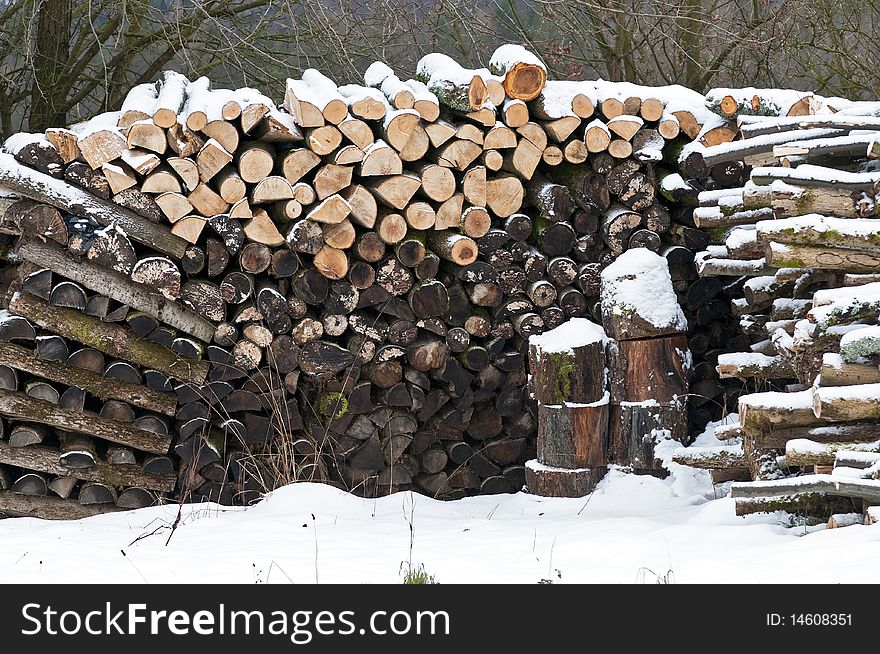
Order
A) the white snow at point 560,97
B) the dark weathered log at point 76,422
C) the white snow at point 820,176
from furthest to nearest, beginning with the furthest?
1. the white snow at point 560,97
2. the dark weathered log at point 76,422
3. the white snow at point 820,176

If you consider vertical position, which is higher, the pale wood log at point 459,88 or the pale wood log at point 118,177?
the pale wood log at point 459,88

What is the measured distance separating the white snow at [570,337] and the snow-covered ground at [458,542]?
27.6 inches

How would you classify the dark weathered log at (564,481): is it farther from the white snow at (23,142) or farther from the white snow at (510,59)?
the white snow at (23,142)

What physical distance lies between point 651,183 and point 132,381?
3.17m

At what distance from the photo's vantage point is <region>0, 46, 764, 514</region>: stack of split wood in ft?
15.9

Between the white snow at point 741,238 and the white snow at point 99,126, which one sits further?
the white snow at point 99,126

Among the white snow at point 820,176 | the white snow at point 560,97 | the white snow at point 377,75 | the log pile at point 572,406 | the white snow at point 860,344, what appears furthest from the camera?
the white snow at point 377,75

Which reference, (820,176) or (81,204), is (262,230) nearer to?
(81,204)

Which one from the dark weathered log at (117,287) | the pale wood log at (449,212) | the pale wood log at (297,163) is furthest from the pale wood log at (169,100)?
the pale wood log at (449,212)

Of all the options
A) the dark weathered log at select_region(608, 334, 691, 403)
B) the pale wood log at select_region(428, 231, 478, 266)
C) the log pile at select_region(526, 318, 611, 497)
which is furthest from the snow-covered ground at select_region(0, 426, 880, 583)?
the pale wood log at select_region(428, 231, 478, 266)

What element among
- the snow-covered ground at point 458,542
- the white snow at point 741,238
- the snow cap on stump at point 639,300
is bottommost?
the snow-covered ground at point 458,542

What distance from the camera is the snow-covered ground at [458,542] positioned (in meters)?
3.25

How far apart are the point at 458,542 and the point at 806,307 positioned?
2.12 metres

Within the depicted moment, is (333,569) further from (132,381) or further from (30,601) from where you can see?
(132,381)
